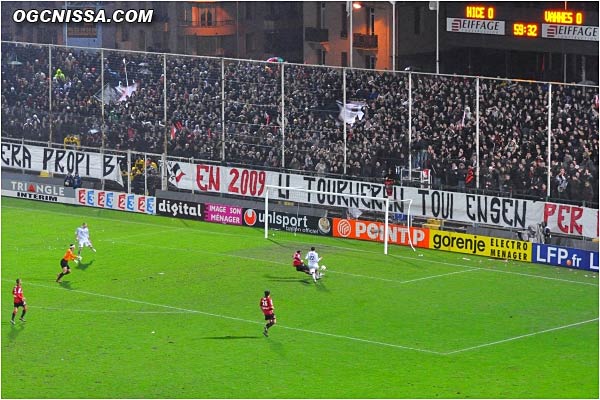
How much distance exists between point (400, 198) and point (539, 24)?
30.3ft

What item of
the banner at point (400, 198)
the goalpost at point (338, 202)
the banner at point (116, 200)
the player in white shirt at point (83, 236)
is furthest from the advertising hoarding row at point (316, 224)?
the player in white shirt at point (83, 236)

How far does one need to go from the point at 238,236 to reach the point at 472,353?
2137cm

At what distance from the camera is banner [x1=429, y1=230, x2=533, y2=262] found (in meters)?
55.4

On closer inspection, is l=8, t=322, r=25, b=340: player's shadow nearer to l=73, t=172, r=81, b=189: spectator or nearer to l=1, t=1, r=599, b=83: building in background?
l=1, t=1, r=599, b=83: building in background

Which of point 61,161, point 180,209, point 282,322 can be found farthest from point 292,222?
point 282,322

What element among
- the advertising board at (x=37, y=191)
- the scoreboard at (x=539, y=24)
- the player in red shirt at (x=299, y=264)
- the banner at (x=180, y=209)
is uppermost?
the scoreboard at (x=539, y=24)

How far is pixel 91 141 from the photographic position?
234ft

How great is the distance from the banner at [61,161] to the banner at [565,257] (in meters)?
22.8

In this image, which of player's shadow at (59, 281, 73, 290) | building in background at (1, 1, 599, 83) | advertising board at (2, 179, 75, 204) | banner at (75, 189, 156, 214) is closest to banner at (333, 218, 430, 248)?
building in background at (1, 1, 599, 83)

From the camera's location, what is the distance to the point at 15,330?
44469 millimetres

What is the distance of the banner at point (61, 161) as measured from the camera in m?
68.7

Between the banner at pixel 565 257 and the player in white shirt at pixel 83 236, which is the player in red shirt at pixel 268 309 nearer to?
the player in white shirt at pixel 83 236

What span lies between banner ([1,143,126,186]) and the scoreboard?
19.6 m

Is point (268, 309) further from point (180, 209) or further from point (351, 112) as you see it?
point (180, 209)
